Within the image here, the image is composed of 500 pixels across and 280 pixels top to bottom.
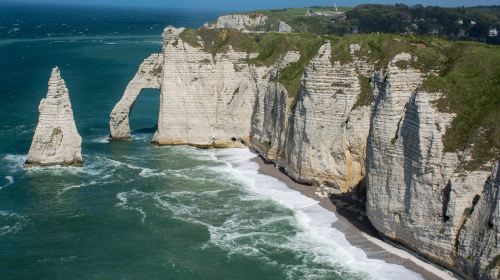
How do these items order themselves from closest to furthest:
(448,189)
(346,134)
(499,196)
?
(499,196), (448,189), (346,134)

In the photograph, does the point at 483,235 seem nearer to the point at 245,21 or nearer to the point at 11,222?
the point at 11,222

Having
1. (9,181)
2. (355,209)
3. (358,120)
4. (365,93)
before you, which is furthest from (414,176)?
(9,181)

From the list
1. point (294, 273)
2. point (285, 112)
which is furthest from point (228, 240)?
point (285, 112)

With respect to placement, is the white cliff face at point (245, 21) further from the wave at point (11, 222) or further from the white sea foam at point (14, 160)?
the wave at point (11, 222)

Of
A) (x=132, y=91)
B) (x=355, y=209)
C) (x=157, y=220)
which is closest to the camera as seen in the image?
(x=157, y=220)

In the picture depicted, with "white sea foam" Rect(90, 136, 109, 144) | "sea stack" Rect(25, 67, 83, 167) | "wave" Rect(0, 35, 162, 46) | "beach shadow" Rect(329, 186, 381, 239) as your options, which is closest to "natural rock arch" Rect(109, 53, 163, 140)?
"white sea foam" Rect(90, 136, 109, 144)

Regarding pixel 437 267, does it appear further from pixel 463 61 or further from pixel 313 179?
pixel 313 179

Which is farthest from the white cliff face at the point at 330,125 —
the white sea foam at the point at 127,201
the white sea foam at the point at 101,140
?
the white sea foam at the point at 101,140
